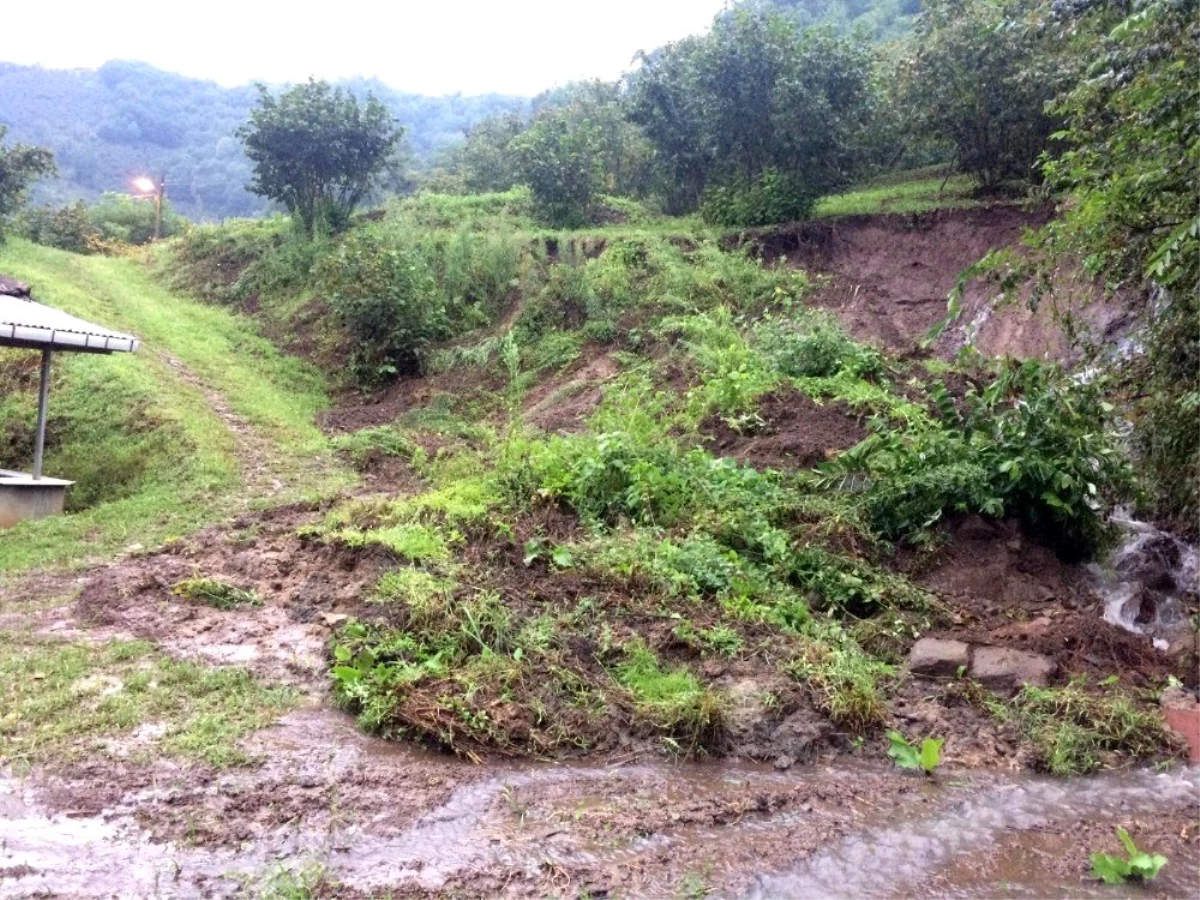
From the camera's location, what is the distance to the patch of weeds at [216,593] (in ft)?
22.6

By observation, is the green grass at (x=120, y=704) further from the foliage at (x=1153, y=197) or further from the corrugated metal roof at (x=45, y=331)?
the foliage at (x=1153, y=197)

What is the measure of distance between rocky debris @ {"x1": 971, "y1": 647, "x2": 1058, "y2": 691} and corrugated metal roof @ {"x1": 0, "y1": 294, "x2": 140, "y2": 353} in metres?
9.20

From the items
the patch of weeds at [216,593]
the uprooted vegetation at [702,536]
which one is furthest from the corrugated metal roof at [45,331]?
the patch of weeds at [216,593]

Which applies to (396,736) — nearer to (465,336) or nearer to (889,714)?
(889,714)

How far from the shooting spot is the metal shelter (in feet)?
31.7

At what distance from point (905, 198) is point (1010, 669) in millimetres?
12861

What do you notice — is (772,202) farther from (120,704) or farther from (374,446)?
(120,704)

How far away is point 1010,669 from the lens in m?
6.12

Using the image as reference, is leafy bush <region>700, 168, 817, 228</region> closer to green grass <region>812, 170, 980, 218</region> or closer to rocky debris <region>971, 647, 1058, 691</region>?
green grass <region>812, 170, 980, 218</region>

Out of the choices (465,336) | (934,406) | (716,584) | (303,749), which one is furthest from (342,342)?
(303,749)

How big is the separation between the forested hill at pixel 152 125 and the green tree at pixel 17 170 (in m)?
34.1

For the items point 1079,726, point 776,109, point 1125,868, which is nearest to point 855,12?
point 776,109

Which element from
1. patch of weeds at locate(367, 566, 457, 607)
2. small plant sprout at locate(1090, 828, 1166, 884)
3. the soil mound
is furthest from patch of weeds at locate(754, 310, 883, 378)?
small plant sprout at locate(1090, 828, 1166, 884)

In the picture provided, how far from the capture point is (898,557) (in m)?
7.69
